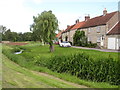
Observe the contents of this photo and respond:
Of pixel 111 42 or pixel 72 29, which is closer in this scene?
pixel 111 42

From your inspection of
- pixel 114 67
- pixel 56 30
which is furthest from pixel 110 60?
pixel 56 30

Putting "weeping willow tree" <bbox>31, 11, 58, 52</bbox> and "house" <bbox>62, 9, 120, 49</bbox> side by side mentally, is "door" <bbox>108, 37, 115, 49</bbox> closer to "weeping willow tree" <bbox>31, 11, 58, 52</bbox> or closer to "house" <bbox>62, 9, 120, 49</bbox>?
"house" <bbox>62, 9, 120, 49</bbox>

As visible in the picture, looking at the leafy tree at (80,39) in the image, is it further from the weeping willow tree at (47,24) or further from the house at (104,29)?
the weeping willow tree at (47,24)

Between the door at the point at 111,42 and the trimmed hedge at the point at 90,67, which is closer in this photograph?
the trimmed hedge at the point at 90,67

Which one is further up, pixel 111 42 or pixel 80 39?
pixel 80 39

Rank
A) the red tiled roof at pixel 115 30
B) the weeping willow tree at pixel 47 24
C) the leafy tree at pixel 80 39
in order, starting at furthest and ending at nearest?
1. the leafy tree at pixel 80 39
2. the red tiled roof at pixel 115 30
3. the weeping willow tree at pixel 47 24

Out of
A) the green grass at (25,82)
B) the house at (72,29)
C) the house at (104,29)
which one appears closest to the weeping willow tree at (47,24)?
the house at (104,29)

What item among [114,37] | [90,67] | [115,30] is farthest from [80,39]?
[90,67]

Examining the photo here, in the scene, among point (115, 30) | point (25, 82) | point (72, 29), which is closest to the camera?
point (25, 82)

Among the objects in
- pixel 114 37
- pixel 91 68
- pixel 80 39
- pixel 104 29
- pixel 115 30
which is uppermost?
pixel 104 29

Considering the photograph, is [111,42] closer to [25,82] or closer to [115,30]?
[115,30]

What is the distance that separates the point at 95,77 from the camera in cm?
948

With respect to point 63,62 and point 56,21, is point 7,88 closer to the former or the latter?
point 63,62

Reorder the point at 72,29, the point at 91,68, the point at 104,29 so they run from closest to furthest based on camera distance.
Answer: the point at 91,68 → the point at 104,29 → the point at 72,29
